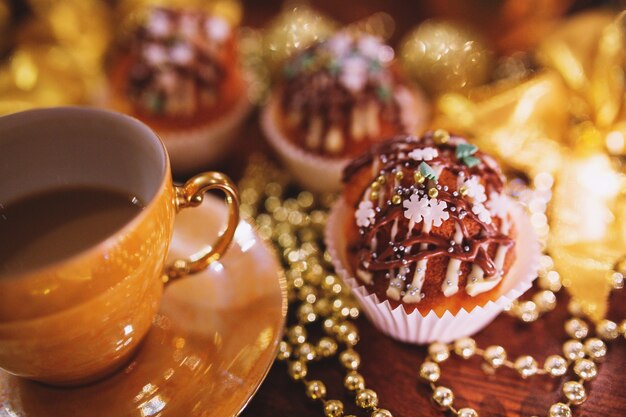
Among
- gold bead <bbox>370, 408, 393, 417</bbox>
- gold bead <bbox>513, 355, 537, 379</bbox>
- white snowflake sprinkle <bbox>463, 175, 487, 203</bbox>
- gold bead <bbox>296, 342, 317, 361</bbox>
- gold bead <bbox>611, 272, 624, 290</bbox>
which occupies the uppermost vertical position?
white snowflake sprinkle <bbox>463, 175, 487, 203</bbox>

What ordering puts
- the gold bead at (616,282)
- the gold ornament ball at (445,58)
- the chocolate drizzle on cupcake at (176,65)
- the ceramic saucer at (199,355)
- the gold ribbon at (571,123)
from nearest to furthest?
the ceramic saucer at (199,355), the gold bead at (616,282), the gold ribbon at (571,123), the chocolate drizzle on cupcake at (176,65), the gold ornament ball at (445,58)

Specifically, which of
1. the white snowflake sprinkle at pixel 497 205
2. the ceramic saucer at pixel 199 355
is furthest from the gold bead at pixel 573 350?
the ceramic saucer at pixel 199 355

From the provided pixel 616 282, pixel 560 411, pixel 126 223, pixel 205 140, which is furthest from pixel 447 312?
pixel 205 140

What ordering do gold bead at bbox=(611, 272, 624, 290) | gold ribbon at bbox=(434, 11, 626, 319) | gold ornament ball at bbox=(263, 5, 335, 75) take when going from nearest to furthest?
gold bead at bbox=(611, 272, 624, 290), gold ribbon at bbox=(434, 11, 626, 319), gold ornament ball at bbox=(263, 5, 335, 75)

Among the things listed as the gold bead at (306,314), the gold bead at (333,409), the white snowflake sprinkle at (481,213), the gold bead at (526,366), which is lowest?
the gold bead at (306,314)

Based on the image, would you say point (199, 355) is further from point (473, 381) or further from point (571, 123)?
point (571, 123)

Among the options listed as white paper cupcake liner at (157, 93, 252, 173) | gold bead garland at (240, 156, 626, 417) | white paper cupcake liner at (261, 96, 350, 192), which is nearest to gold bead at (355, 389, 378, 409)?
gold bead garland at (240, 156, 626, 417)

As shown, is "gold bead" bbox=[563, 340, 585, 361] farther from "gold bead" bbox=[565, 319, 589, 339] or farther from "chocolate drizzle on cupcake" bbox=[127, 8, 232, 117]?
"chocolate drizzle on cupcake" bbox=[127, 8, 232, 117]

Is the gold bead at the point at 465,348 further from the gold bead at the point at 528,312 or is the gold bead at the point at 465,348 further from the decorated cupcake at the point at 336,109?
the decorated cupcake at the point at 336,109
